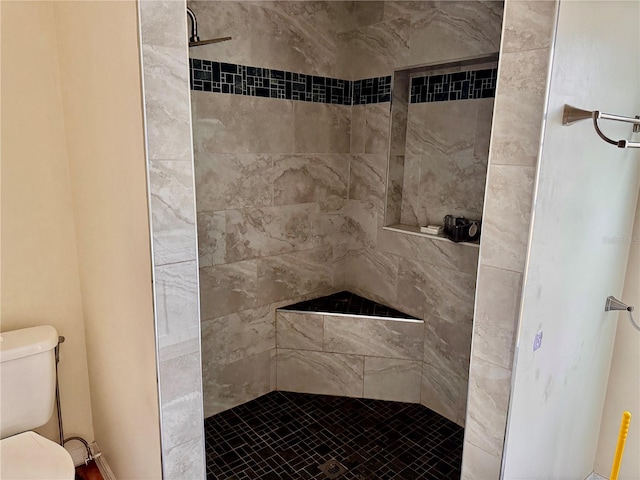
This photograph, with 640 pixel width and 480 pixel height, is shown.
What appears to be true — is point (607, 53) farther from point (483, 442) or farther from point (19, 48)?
point (19, 48)

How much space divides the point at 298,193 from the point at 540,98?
6.13ft

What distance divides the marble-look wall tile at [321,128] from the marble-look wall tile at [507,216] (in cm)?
172

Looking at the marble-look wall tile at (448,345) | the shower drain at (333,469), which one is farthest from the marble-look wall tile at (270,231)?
the shower drain at (333,469)

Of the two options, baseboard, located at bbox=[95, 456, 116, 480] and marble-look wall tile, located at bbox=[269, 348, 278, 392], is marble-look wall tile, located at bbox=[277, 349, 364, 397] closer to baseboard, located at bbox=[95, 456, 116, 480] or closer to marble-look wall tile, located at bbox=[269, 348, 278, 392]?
marble-look wall tile, located at bbox=[269, 348, 278, 392]

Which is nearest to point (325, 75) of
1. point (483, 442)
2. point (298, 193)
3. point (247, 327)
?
point (298, 193)

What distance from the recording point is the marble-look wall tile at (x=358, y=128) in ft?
10.2

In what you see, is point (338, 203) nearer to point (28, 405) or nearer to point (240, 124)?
point (240, 124)

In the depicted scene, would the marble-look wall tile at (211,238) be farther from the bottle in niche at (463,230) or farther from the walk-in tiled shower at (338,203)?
A: the bottle in niche at (463,230)

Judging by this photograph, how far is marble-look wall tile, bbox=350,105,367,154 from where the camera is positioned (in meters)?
3.12

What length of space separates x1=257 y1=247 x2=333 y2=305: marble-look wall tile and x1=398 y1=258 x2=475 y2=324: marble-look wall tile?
0.55m

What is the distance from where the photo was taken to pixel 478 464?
155cm

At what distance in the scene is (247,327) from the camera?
2828 mm

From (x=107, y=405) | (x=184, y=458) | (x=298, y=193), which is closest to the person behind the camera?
(x=184, y=458)

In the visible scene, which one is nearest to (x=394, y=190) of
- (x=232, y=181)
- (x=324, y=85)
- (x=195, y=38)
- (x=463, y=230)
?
(x=463, y=230)
